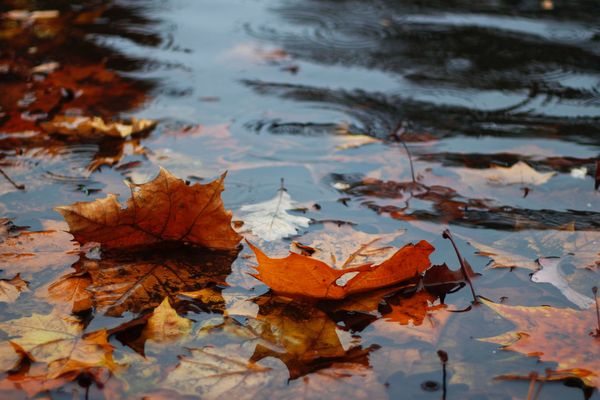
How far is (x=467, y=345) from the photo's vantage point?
146 centimetres

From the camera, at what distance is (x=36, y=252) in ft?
5.74

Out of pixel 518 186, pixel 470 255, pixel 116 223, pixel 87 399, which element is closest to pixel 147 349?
pixel 87 399

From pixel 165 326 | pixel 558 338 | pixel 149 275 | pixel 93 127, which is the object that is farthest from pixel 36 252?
pixel 558 338

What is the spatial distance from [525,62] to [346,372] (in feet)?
10.2

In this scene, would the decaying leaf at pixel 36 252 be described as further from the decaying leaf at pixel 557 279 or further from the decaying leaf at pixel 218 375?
the decaying leaf at pixel 557 279

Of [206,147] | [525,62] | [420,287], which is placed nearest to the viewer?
[420,287]

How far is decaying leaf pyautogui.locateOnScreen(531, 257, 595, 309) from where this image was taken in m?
1.60

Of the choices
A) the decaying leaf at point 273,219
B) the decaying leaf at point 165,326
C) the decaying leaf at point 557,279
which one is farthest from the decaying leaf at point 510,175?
the decaying leaf at point 165,326

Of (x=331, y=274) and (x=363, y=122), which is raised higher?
(x=331, y=274)

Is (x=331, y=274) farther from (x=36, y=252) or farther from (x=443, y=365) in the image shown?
(x=36, y=252)

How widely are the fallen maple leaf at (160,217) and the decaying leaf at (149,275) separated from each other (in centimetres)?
4

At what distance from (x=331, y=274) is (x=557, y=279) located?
664 millimetres

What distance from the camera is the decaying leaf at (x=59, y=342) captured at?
134cm

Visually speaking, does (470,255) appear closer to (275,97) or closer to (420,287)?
(420,287)
